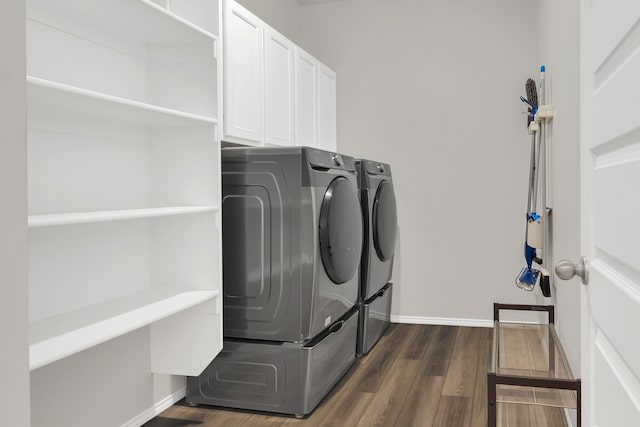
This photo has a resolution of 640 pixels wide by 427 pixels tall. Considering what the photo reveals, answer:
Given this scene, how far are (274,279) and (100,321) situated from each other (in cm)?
85

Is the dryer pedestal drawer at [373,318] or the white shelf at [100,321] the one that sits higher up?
the white shelf at [100,321]

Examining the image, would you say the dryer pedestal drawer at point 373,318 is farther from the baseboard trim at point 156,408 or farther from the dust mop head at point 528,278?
the baseboard trim at point 156,408

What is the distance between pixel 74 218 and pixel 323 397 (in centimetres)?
161

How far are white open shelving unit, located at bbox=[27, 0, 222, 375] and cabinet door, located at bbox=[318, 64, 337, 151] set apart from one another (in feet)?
5.52

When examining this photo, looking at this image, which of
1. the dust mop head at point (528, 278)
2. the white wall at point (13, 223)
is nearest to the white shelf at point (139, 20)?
the white wall at point (13, 223)

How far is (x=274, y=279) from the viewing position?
2592 mm

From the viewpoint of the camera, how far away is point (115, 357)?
2346mm

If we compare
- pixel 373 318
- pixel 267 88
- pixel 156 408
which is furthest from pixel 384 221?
pixel 156 408

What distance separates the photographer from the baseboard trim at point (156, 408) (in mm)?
2471

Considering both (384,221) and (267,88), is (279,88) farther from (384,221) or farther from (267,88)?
(384,221)

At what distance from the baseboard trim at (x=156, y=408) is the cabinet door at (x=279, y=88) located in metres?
1.37

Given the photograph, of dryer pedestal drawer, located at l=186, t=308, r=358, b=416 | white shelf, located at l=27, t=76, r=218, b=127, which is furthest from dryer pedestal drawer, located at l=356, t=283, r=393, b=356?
white shelf, located at l=27, t=76, r=218, b=127

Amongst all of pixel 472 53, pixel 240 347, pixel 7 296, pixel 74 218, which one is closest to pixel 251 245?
pixel 240 347

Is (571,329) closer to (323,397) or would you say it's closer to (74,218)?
(323,397)
